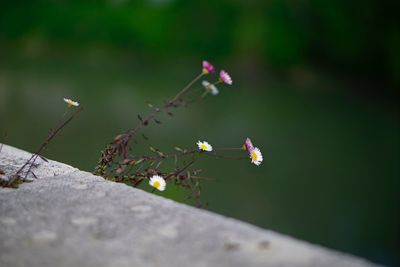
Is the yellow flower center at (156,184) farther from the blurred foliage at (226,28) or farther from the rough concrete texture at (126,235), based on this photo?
the blurred foliage at (226,28)

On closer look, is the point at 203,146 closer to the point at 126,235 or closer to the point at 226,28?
the point at 126,235

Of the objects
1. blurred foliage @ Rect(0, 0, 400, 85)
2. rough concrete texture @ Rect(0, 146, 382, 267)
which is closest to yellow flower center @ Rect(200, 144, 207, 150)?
rough concrete texture @ Rect(0, 146, 382, 267)

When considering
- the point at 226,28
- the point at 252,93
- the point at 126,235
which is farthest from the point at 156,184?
the point at 226,28

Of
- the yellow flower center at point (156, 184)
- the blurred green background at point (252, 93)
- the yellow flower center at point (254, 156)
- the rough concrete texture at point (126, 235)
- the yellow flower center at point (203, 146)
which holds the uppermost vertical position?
the blurred green background at point (252, 93)

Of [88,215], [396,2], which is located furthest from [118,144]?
[396,2]

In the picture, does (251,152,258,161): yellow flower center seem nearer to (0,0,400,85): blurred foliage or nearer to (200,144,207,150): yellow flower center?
(200,144,207,150): yellow flower center

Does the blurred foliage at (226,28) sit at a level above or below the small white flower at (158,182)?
above

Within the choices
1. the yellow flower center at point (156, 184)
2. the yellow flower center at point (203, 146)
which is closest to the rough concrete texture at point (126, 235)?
the yellow flower center at point (156, 184)
